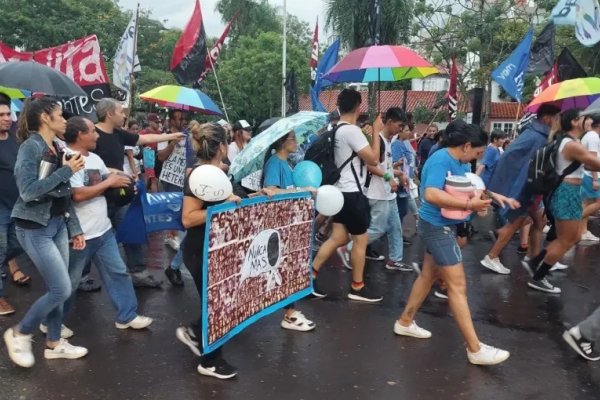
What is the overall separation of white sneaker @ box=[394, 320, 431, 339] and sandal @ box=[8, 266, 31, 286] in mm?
3625

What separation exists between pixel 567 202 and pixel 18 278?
5.31m

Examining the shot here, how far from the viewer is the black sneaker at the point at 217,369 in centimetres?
379

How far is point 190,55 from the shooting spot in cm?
1074

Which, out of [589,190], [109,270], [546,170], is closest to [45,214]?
[109,270]

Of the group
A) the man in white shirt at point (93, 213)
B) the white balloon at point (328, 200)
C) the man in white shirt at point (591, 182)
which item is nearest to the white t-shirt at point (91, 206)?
the man in white shirt at point (93, 213)

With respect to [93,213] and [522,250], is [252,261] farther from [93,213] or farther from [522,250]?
[522,250]

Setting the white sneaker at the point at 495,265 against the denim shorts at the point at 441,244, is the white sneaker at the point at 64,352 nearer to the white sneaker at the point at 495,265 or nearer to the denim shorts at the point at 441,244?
the denim shorts at the point at 441,244

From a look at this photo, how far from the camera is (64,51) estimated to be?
321 inches

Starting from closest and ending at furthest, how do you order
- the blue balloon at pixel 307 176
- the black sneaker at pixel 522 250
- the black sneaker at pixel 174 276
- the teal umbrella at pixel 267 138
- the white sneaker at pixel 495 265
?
the teal umbrella at pixel 267 138, the blue balloon at pixel 307 176, the black sneaker at pixel 174 276, the white sneaker at pixel 495 265, the black sneaker at pixel 522 250

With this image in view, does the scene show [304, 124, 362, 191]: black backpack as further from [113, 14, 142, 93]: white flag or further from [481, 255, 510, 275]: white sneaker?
[113, 14, 142, 93]: white flag

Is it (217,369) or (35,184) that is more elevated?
(35,184)

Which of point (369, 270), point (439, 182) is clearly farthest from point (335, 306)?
point (439, 182)

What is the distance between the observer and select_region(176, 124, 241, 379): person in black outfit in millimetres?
3666

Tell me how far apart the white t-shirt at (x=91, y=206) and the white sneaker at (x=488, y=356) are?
9.16ft
